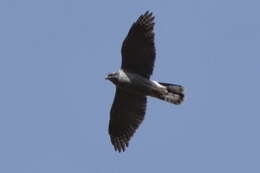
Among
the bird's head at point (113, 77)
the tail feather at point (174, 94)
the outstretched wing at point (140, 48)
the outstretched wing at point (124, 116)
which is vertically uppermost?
the outstretched wing at point (140, 48)

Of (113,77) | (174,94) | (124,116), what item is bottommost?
(124,116)

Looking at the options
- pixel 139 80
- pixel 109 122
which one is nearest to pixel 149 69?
pixel 139 80

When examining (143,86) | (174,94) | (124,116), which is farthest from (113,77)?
(174,94)

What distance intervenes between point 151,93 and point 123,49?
4.66 feet

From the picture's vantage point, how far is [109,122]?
26.1 meters

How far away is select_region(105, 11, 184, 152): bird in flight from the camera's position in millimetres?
24781

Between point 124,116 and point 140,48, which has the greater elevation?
point 140,48

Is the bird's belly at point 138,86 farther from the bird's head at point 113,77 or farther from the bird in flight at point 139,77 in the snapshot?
the bird's head at point 113,77

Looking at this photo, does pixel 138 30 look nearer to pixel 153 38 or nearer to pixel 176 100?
pixel 153 38

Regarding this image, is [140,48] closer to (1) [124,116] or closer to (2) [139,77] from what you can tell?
(2) [139,77]

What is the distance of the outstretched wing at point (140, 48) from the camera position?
24734 mm

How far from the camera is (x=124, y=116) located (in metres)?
25.8

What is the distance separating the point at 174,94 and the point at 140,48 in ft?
5.28

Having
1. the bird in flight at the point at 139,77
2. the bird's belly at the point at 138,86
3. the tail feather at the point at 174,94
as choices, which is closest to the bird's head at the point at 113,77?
the bird in flight at the point at 139,77
